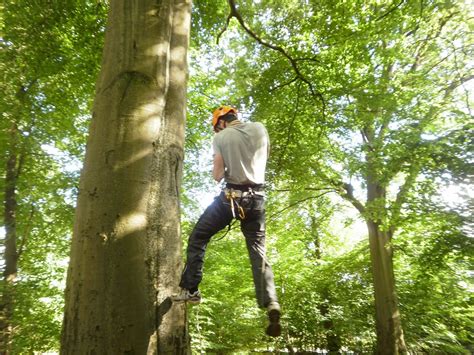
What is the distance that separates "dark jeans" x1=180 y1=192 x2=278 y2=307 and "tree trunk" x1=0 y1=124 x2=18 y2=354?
245 inches

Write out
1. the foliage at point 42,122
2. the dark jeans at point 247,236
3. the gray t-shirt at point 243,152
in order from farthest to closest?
1. the foliage at point 42,122
2. the gray t-shirt at point 243,152
3. the dark jeans at point 247,236

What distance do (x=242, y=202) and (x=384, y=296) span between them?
9.16 metres

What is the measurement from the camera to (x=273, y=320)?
90.4 inches

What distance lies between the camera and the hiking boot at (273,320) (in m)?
2.24

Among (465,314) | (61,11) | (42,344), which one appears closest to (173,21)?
(61,11)

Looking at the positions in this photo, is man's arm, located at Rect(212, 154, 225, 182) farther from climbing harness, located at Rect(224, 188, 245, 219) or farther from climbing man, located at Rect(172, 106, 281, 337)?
climbing harness, located at Rect(224, 188, 245, 219)

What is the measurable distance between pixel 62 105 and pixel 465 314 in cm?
1295

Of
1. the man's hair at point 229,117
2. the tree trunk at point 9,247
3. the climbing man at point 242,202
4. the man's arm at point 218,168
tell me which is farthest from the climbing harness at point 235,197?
the tree trunk at point 9,247

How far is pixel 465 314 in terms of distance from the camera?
400 inches

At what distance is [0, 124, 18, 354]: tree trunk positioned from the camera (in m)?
6.58

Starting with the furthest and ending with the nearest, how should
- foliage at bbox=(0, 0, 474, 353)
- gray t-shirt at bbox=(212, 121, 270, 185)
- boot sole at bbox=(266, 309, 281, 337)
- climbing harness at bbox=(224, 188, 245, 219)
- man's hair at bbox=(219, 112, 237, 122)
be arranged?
foliage at bbox=(0, 0, 474, 353)
man's hair at bbox=(219, 112, 237, 122)
gray t-shirt at bbox=(212, 121, 270, 185)
climbing harness at bbox=(224, 188, 245, 219)
boot sole at bbox=(266, 309, 281, 337)

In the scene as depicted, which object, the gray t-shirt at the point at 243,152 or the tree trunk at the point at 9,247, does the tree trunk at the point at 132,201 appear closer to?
the gray t-shirt at the point at 243,152

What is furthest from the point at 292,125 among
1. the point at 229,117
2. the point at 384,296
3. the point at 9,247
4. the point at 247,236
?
the point at 9,247

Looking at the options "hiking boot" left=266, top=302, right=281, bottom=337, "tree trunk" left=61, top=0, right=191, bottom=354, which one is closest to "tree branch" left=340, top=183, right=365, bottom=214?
"hiking boot" left=266, top=302, right=281, bottom=337
